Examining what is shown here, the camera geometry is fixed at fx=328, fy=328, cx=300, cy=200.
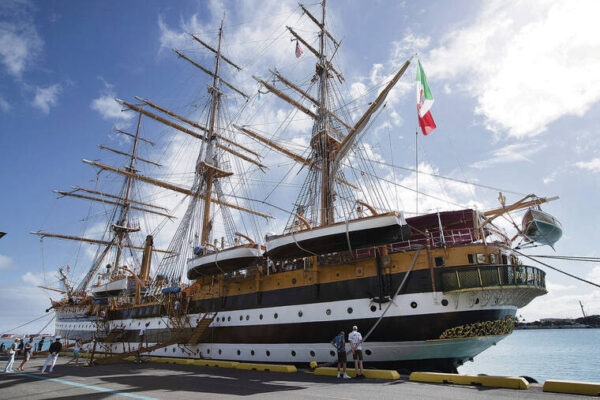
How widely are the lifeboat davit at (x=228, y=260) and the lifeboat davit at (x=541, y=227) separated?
391 inches

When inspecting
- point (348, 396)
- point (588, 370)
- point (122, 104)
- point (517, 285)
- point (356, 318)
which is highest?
point (122, 104)

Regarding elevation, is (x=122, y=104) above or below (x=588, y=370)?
above

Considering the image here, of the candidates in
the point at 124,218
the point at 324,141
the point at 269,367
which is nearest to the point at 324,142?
the point at 324,141

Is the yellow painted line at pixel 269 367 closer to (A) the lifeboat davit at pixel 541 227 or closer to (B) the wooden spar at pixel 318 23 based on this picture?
(A) the lifeboat davit at pixel 541 227

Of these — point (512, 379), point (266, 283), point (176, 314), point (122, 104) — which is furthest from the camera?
point (122, 104)

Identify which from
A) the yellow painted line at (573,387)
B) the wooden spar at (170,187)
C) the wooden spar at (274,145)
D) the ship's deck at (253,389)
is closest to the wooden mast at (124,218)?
the wooden spar at (170,187)

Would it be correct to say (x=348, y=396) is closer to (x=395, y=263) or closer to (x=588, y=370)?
(x=395, y=263)

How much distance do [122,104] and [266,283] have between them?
2132cm

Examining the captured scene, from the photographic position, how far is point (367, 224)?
10.4 m

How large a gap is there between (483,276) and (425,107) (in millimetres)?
6018

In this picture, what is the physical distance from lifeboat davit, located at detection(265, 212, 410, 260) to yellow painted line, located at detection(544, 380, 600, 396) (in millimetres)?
5187

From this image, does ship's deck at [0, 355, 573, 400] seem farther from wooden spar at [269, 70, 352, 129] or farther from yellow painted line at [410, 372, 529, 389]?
wooden spar at [269, 70, 352, 129]

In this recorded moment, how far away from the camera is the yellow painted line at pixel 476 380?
258 inches

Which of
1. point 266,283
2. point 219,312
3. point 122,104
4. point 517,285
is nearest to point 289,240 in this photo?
point 266,283
